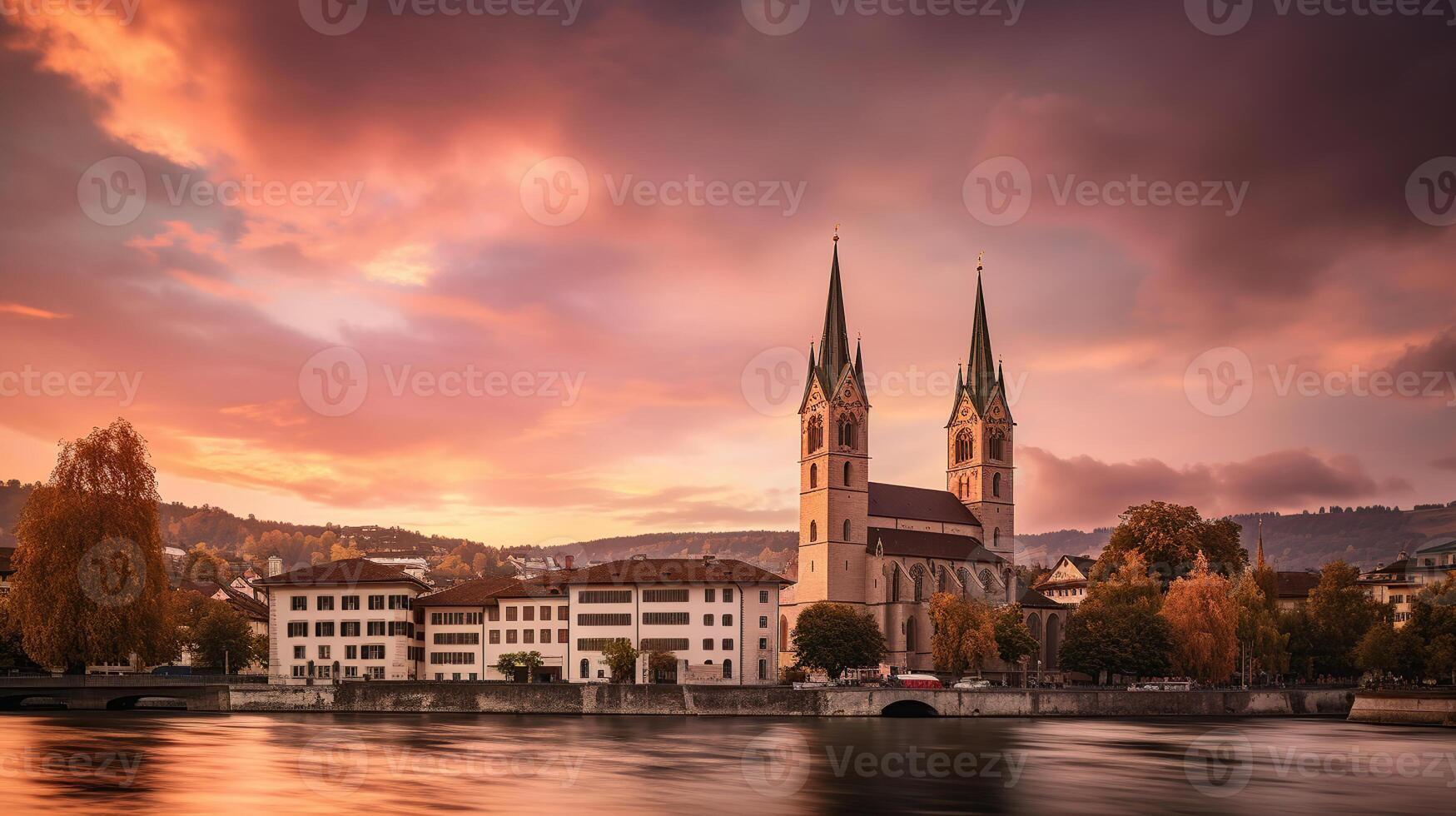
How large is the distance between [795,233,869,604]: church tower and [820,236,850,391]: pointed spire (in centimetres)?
8

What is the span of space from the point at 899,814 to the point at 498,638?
66.0 m

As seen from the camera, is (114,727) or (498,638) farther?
(498,638)

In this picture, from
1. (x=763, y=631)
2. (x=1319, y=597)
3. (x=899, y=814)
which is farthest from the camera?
(x=1319, y=597)

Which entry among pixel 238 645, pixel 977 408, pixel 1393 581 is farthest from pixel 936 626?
pixel 1393 581

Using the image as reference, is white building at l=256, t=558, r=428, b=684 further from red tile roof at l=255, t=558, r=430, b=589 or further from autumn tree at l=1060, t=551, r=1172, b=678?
autumn tree at l=1060, t=551, r=1172, b=678

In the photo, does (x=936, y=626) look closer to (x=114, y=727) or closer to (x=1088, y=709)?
(x=1088, y=709)

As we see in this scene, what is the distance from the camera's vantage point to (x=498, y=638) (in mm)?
102125

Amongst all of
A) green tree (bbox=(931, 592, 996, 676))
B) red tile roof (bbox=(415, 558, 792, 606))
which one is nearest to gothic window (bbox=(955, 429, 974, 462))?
green tree (bbox=(931, 592, 996, 676))

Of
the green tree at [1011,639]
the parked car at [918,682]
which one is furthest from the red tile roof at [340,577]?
the green tree at [1011,639]

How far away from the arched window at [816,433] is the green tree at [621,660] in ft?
138

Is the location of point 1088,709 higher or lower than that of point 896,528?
lower

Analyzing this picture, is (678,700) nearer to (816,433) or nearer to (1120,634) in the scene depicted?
(1120,634)

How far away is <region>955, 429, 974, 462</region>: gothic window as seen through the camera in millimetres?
146250

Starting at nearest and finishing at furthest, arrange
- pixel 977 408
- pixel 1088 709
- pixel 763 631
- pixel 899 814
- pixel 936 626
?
pixel 899 814, pixel 1088 709, pixel 763 631, pixel 936 626, pixel 977 408
